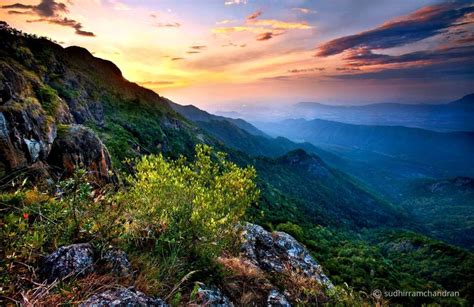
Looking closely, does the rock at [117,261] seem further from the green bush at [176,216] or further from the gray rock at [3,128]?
the gray rock at [3,128]

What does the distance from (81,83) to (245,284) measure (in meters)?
99.8

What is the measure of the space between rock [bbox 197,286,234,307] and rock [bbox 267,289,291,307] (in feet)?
3.76

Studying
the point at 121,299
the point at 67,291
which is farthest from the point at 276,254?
the point at 67,291

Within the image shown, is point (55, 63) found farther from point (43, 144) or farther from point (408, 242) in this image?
point (408, 242)

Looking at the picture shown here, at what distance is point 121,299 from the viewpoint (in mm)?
3713

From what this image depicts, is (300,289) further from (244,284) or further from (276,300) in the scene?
(244,284)

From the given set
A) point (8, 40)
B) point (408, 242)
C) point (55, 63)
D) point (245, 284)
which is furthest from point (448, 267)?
point (55, 63)

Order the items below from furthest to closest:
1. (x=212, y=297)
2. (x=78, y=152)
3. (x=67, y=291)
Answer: (x=78, y=152), (x=212, y=297), (x=67, y=291)

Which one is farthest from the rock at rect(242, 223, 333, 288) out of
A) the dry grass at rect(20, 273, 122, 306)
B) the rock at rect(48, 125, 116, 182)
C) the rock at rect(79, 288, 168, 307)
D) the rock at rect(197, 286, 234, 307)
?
the rock at rect(48, 125, 116, 182)

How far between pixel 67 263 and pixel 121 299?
109cm

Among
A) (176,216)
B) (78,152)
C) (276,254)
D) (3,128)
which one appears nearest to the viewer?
(176,216)

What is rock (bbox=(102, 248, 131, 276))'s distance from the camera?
4359 mm

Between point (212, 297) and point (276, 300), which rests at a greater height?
point (212, 297)

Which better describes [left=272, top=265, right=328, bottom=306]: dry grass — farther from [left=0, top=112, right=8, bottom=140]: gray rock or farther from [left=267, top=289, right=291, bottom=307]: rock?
[left=0, top=112, right=8, bottom=140]: gray rock
